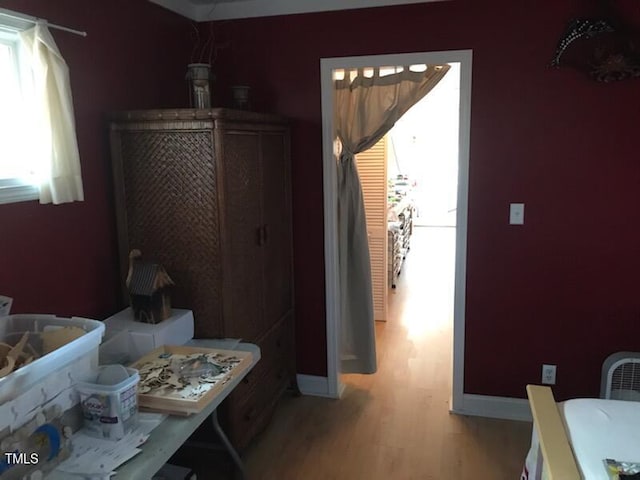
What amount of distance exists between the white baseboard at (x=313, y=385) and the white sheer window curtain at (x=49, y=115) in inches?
76.1

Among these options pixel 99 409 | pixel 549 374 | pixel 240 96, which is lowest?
pixel 549 374

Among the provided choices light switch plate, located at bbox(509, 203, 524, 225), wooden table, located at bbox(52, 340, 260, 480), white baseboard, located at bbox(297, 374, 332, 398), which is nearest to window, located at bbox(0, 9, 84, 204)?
wooden table, located at bbox(52, 340, 260, 480)

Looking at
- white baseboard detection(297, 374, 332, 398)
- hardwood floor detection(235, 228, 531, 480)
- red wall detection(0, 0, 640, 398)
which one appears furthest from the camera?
white baseboard detection(297, 374, 332, 398)

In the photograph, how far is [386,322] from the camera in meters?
4.64

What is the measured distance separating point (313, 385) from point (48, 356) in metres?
2.11

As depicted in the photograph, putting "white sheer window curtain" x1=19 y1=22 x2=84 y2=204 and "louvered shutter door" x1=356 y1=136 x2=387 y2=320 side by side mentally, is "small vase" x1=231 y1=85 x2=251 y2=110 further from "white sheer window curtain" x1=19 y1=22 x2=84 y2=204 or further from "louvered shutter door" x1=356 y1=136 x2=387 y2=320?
"louvered shutter door" x1=356 y1=136 x2=387 y2=320

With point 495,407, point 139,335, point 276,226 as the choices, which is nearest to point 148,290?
point 139,335

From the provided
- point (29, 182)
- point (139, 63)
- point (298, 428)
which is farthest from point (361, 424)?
point (139, 63)

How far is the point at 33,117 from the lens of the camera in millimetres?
1979

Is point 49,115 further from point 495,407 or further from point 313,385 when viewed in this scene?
point 495,407

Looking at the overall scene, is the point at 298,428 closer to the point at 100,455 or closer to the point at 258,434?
the point at 258,434

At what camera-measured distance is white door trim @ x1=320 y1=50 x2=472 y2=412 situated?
2814mm

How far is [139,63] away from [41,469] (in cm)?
194

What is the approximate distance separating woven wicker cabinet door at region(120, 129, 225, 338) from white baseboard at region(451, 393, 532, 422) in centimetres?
159
